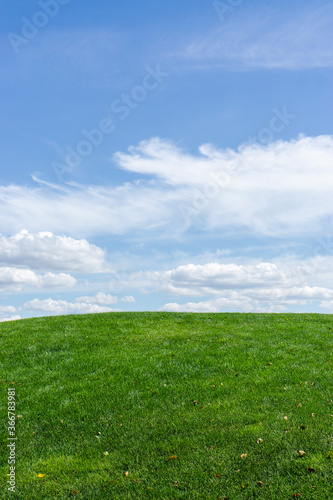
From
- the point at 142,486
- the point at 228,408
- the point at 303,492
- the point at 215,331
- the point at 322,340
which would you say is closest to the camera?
the point at 303,492

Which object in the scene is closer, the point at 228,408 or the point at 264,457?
the point at 264,457

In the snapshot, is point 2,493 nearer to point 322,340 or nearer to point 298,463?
point 298,463

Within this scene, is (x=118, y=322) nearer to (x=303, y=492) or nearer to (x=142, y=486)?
(x=142, y=486)

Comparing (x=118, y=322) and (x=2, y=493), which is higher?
(x=118, y=322)

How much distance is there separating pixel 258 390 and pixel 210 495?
523 centimetres

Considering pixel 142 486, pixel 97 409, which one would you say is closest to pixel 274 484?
pixel 142 486

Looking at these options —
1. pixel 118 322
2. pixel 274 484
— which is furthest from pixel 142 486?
pixel 118 322

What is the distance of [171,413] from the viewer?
11.0 m

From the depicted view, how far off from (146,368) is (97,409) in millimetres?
3105

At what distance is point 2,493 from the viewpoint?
8.35 meters

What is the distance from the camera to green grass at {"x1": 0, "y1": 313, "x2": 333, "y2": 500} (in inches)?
316

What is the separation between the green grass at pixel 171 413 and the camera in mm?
8023

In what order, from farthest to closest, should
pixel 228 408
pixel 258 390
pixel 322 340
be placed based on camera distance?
pixel 322 340
pixel 258 390
pixel 228 408

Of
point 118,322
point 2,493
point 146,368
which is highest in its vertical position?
point 118,322
